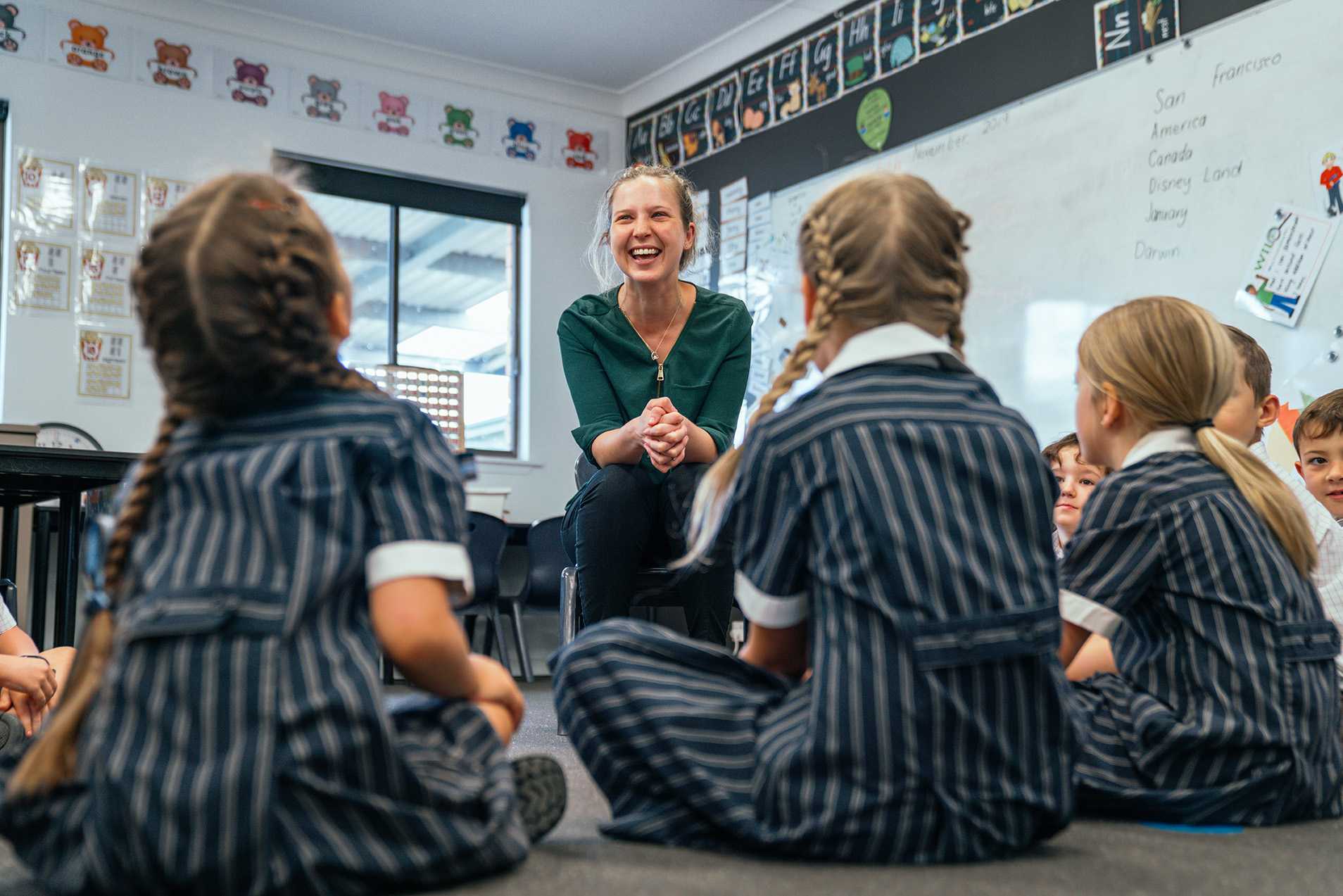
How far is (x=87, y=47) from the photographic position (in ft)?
15.9

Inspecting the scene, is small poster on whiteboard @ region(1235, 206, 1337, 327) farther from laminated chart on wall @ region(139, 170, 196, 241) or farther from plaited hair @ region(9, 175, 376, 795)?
laminated chart on wall @ region(139, 170, 196, 241)

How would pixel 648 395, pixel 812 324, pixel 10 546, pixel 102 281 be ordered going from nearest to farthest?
pixel 812 324
pixel 648 395
pixel 10 546
pixel 102 281

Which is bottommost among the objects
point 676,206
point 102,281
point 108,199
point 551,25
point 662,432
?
point 662,432

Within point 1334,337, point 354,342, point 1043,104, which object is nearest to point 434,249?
point 354,342

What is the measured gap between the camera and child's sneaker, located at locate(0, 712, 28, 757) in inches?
81.2

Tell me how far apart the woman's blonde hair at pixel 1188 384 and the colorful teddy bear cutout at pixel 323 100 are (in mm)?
4572

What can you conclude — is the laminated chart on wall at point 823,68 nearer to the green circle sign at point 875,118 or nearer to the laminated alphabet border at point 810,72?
the laminated alphabet border at point 810,72

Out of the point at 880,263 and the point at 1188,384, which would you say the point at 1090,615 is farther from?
the point at 880,263

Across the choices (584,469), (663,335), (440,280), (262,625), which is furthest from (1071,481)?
(440,280)

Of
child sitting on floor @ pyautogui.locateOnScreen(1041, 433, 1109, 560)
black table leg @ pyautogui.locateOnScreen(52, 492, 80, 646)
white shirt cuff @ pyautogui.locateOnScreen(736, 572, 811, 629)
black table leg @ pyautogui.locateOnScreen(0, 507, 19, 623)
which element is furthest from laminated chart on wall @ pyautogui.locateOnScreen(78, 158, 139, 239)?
white shirt cuff @ pyautogui.locateOnScreen(736, 572, 811, 629)

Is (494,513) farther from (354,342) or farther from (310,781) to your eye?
(310,781)

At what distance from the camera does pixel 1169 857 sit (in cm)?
124

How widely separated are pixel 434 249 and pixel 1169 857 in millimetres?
4963

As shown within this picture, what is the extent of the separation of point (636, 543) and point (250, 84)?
378 cm
